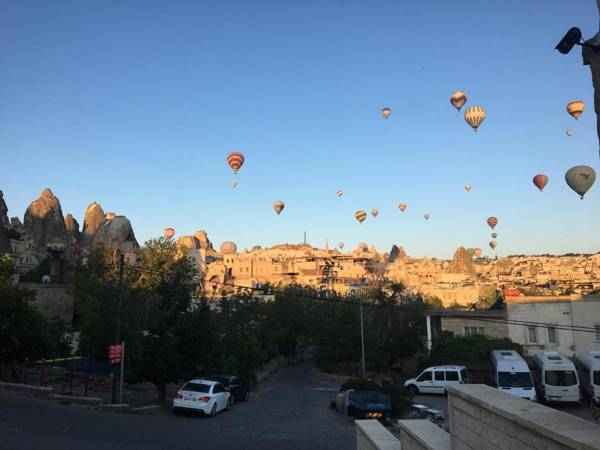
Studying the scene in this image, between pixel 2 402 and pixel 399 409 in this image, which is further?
pixel 399 409

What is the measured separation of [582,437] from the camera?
4.18 metres

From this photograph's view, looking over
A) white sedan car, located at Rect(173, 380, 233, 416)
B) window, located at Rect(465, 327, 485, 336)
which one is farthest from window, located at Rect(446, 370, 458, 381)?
white sedan car, located at Rect(173, 380, 233, 416)

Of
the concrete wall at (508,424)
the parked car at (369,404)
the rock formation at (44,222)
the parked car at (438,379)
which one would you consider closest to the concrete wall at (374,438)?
the concrete wall at (508,424)

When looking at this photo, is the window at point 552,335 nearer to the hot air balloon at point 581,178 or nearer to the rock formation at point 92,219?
the hot air balloon at point 581,178

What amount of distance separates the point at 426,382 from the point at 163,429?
1957 centimetres

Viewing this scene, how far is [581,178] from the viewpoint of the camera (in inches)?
1001

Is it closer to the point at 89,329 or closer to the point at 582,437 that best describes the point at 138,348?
the point at 89,329

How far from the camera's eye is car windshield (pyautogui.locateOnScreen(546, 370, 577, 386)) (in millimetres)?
26266

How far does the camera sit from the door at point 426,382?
31327 millimetres

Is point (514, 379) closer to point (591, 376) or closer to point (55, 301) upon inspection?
point (591, 376)

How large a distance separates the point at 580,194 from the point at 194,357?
2200cm

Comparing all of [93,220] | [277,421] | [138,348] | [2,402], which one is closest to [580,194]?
[277,421]

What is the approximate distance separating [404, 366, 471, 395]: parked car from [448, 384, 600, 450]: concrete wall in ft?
86.0

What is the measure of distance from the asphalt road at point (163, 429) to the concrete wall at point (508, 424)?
1060cm
